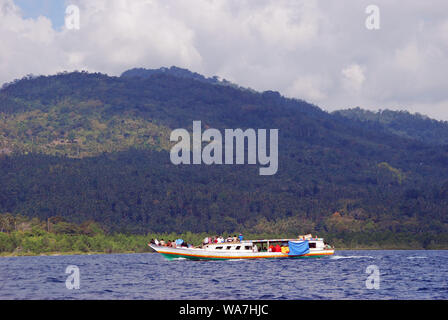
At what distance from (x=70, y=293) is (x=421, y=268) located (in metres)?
68.1

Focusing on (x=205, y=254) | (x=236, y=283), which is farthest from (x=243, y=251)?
(x=236, y=283)

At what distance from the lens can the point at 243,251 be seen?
136125mm

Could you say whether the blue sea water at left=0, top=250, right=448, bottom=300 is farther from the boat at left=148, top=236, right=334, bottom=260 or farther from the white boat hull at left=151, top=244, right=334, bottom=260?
the boat at left=148, top=236, right=334, bottom=260

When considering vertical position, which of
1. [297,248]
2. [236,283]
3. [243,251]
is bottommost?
[236,283]

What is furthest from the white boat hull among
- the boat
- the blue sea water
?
the blue sea water

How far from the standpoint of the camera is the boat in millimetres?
134000

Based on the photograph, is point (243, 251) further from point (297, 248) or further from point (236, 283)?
point (236, 283)

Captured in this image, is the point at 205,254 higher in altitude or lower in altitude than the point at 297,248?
lower

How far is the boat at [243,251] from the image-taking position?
13400cm

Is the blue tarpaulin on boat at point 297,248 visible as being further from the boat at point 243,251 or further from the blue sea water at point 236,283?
the blue sea water at point 236,283

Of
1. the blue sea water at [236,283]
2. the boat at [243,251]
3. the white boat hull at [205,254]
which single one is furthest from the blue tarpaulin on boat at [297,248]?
the blue sea water at [236,283]

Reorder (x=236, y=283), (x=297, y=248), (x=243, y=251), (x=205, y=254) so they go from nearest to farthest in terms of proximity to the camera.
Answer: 1. (x=236, y=283)
2. (x=205, y=254)
3. (x=243, y=251)
4. (x=297, y=248)
